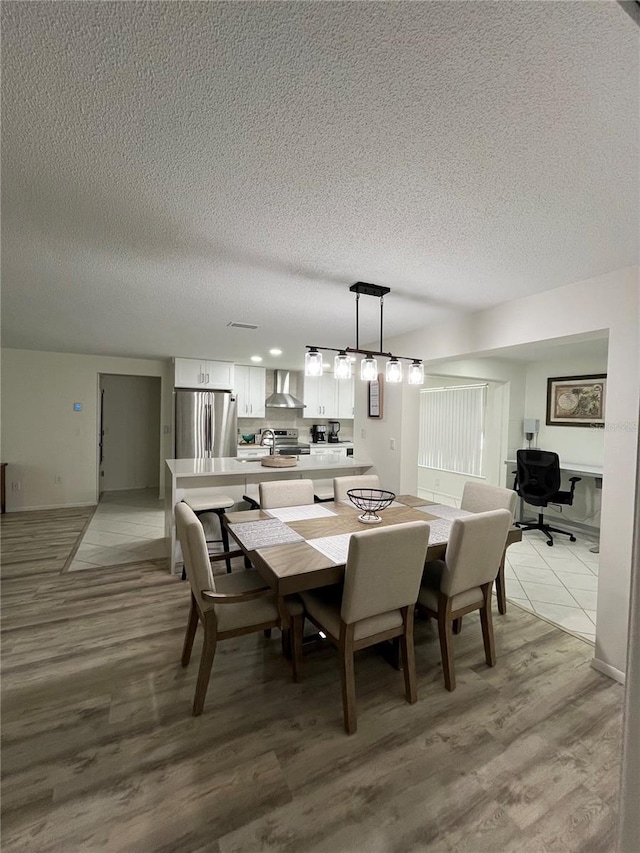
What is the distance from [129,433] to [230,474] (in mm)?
4202

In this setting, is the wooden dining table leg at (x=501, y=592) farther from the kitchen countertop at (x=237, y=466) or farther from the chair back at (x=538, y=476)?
the chair back at (x=538, y=476)

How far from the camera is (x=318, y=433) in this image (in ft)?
23.2

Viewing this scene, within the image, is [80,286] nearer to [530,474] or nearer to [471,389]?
[530,474]

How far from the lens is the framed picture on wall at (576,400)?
470 cm

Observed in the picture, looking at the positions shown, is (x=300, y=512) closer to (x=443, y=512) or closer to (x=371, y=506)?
(x=371, y=506)

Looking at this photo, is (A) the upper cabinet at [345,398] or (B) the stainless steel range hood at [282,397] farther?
(A) the upper cabinet at [345,398]

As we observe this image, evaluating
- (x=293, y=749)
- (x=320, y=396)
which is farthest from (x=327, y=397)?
(x=293, y=749)

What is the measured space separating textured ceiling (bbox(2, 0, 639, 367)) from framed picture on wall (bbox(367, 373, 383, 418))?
187cm

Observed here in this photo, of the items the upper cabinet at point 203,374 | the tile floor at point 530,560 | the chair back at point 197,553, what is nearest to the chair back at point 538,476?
the tile floor at point 530,560

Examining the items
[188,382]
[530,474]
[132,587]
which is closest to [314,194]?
[132,587]

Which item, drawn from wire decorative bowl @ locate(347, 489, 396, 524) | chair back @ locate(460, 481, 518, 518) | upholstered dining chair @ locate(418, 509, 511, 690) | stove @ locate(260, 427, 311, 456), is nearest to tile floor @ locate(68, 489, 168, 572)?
stove @ locate(260, 427, 311, 456)

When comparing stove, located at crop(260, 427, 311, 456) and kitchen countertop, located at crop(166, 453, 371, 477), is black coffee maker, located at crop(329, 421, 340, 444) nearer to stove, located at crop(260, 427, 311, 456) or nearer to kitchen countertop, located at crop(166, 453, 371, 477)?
stove, located at crop(260, 427, 311, 456)

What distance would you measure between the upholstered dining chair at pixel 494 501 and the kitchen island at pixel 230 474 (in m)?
1.35

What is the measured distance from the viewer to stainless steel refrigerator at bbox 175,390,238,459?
5.62 m
